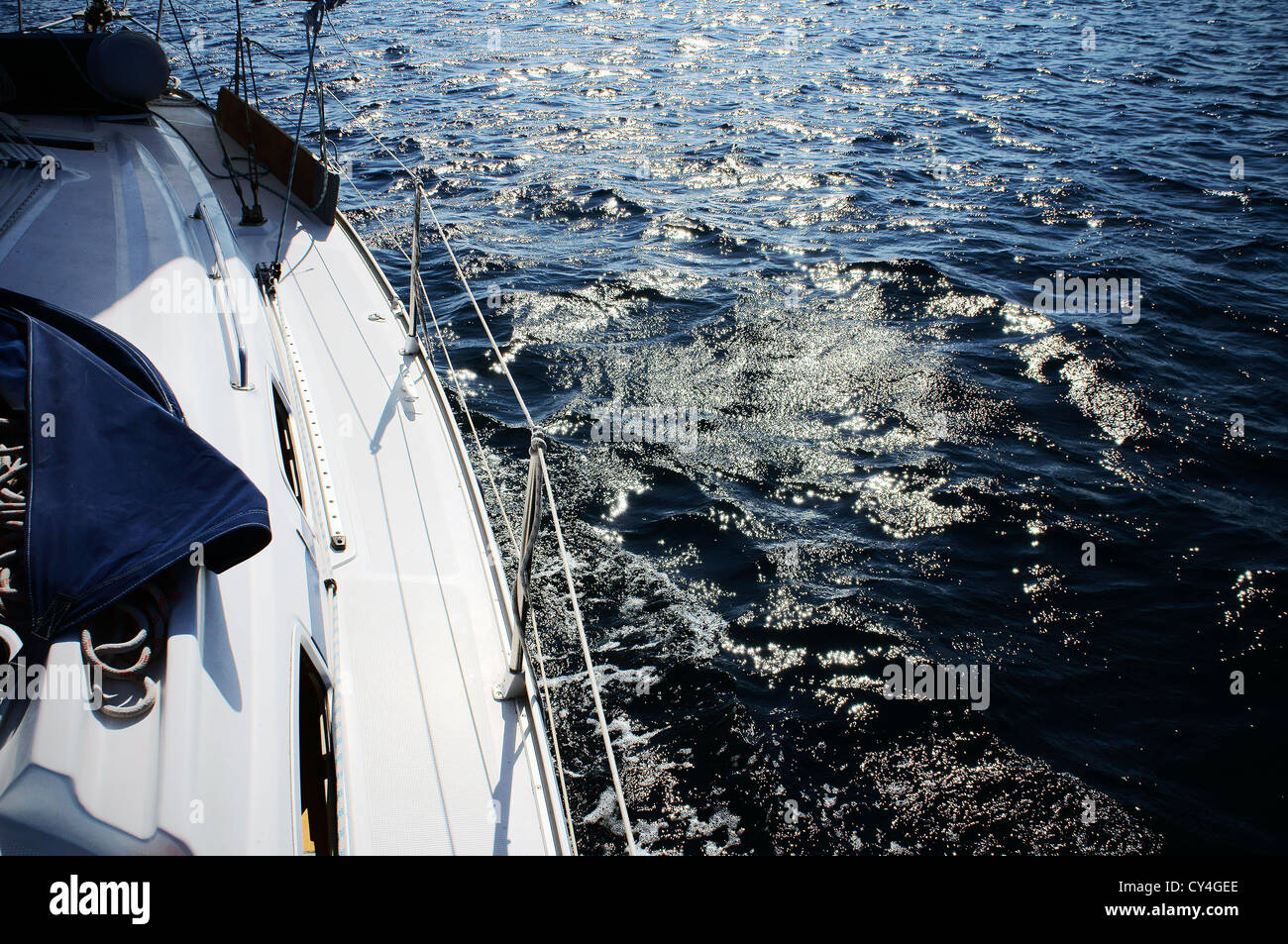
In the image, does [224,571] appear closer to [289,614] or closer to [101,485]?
[289,614]

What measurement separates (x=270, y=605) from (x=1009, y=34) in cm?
2549

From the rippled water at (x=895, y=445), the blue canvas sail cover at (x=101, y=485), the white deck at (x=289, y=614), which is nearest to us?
the white deck at (x=289, y=614)

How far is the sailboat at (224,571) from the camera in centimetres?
203

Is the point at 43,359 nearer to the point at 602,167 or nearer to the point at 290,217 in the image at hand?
the point at 290,217

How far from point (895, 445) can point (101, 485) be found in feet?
18.2

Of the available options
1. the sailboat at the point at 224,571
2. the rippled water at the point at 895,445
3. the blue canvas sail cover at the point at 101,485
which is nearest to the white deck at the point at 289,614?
the sailboat at the point at 224,571

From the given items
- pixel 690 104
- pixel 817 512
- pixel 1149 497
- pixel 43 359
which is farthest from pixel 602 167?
pixel 43 359

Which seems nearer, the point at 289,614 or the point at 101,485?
the point at 101,485

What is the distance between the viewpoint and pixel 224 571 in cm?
252

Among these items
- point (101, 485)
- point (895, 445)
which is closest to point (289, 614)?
point (101, 485)

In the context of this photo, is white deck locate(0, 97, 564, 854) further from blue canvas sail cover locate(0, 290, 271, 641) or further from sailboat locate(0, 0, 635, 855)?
blue canvas sail cover locate(0, 290, 271, 641)

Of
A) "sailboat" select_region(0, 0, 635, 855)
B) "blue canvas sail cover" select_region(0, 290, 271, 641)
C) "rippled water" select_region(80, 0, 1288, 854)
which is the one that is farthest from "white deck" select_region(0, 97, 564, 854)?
"rippled water" select_region(80, 0, 1288, 854)

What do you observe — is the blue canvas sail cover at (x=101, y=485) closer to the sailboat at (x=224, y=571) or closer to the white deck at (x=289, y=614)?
the sailboat at (x=224, y=571)
